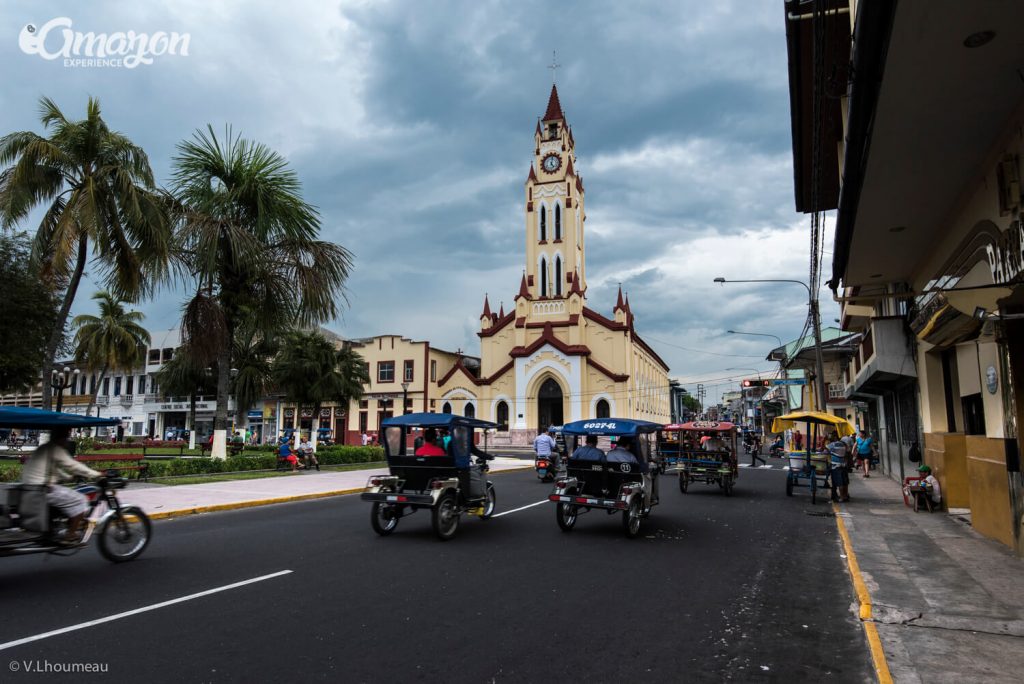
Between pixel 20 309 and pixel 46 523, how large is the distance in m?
20.1

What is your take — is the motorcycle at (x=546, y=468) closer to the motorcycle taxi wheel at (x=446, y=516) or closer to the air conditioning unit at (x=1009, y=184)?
the motorcycle taxi wheel at (x=446, y=516)

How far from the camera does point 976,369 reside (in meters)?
11.5

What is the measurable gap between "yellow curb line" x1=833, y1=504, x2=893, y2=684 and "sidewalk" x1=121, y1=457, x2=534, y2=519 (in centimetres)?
1152

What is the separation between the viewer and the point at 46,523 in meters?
6.98

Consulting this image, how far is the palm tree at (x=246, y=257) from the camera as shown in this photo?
18.7 metres

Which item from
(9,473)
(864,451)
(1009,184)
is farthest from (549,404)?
(1009,184)

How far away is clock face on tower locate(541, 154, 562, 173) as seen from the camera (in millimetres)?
A: 60781

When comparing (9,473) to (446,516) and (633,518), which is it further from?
(633,518)

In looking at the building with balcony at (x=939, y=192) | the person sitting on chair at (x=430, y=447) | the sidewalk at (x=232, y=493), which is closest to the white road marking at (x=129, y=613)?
the person sitting on chair at (x=430, y=447)

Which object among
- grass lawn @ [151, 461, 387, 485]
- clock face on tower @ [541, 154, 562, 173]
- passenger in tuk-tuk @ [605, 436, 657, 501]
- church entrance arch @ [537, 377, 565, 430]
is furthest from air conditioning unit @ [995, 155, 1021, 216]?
clock face on tower @ [541, 154, 562, 173]

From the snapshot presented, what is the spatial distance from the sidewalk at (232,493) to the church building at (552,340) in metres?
33.3

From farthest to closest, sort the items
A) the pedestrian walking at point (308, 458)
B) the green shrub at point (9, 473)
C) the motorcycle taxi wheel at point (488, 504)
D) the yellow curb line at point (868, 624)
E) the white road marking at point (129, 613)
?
the pedestrian walking at point (308, 458) → the green shrub at point (9, 473) → the motorcycle taxi wheel at point (488, 504) → the white road marking at point (129, 613) → the yellow curb line at point (868, 624)

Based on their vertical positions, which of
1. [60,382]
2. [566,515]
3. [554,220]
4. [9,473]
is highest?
[554,220]


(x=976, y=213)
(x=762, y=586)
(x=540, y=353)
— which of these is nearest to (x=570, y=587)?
(x=762, y=586)
